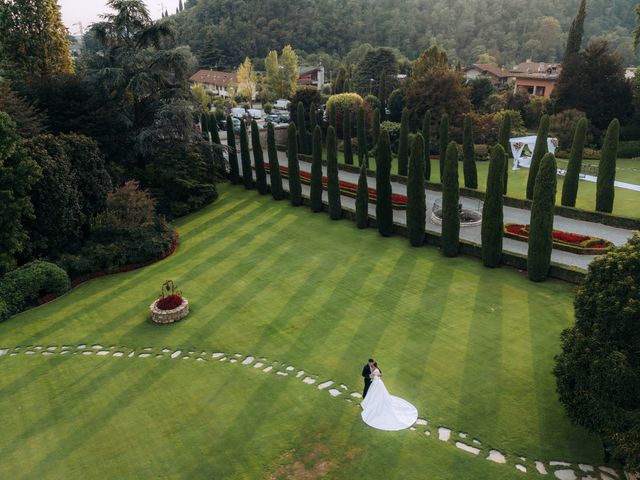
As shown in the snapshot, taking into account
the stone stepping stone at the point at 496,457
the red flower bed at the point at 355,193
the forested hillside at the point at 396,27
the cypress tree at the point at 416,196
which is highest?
the forested hillside at the point at 396,27

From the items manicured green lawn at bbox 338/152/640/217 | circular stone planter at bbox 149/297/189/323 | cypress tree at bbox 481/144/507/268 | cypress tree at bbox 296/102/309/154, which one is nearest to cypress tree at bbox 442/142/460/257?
cypress tree at bbox 481/144/507/268

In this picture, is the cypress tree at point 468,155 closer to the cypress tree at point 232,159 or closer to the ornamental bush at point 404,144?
the ornamental bush at point 404,144

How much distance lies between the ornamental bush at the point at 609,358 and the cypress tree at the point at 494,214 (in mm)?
10467

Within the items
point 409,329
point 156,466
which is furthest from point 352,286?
point 156,466

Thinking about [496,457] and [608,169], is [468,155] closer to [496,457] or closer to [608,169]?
[608,169]

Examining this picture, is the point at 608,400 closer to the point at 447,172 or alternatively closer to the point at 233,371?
the point at 233,371

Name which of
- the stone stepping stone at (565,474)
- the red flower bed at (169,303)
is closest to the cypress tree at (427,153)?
the red flower bed at (169,303)

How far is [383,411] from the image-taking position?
12703 millimetres

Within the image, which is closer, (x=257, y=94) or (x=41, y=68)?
(x=41, y=68)

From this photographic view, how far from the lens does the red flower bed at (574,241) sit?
23.1 meters

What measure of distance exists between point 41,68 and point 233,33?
9804 cm

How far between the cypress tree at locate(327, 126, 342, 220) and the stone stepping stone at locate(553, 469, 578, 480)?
68.5 ft

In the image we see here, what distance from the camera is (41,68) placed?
1373 inches

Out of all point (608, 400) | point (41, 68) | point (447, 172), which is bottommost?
point (608, 400)
